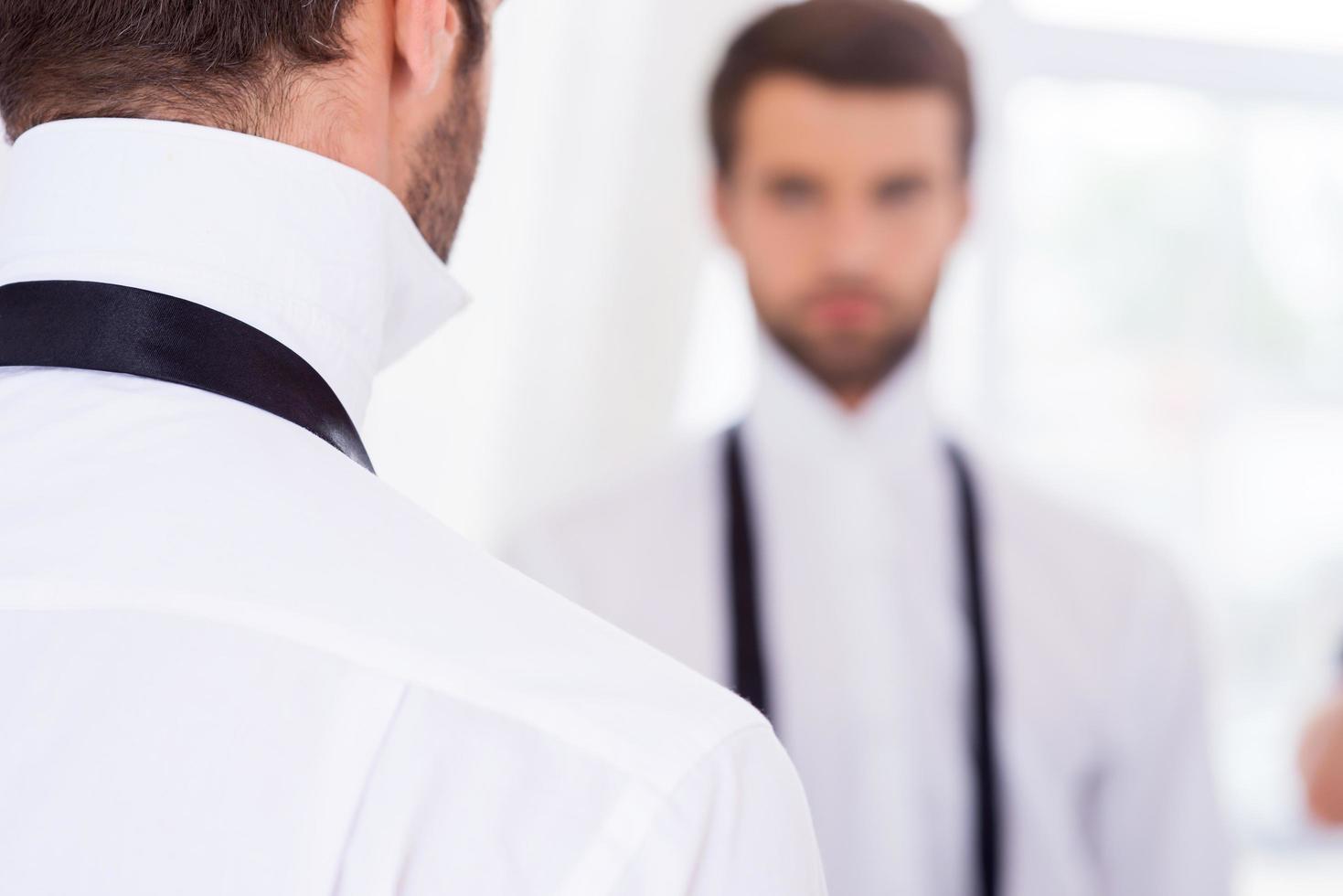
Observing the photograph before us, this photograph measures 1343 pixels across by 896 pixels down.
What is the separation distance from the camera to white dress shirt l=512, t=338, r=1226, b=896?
4.03ft

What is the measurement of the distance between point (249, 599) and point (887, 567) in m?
1.00

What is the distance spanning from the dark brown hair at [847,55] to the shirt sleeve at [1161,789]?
1.88ft

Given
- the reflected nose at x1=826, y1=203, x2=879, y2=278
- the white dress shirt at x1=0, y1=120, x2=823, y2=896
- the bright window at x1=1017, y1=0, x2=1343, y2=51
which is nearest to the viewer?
the white dress shirt at x1=0, y1=120, x2=823, y2=896

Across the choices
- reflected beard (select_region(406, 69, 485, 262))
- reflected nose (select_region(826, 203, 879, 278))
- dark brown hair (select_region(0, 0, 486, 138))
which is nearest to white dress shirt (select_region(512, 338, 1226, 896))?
reflected nose (select_region(826, 203, 879, 278))

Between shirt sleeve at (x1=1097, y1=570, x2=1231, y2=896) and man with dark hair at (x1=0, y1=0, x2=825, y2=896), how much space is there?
2.85 feet

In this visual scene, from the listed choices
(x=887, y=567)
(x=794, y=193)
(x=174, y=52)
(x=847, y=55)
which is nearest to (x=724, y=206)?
(x=794, y=193)

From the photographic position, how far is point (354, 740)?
1.37 feet

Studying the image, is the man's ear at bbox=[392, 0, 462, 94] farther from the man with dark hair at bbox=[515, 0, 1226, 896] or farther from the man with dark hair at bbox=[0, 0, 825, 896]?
the man with dark hair at bbox=[515, 0, 1226, 896]

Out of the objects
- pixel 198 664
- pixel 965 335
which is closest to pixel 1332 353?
pixel 965 335

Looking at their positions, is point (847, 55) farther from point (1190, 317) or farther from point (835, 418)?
point (1190, 317)

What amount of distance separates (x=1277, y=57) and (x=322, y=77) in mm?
2508

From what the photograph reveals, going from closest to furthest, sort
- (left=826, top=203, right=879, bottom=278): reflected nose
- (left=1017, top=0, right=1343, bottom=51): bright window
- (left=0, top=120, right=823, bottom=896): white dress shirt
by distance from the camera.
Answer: (left=0, top=120, right=823, bottom=896): white dress shirt
(left=826, top=203, right=879, bottom=278): reflected nose
(left=1017, top=0, right=1343, bottom=51): bright window

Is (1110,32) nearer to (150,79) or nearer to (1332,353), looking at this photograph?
(1332,353)

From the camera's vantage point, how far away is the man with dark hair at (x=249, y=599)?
413 millimetres
